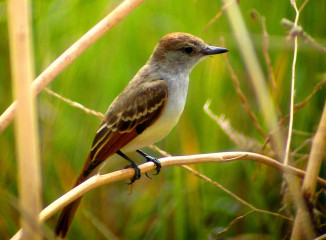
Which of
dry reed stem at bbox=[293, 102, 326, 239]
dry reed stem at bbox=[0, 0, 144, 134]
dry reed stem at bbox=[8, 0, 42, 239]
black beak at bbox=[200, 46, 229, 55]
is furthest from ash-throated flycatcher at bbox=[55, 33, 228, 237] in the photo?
dry reed stem at bbox=[8, 0, 42, 239]

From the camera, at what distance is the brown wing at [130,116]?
2.57 m

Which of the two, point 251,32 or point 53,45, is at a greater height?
point 53,45

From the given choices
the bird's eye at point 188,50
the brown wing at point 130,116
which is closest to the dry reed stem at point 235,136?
the brown wing at point 130,116

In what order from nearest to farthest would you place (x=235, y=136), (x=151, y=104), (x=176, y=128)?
(x=235, y=136)
(x=151, y=104)
(x=176, y=128)

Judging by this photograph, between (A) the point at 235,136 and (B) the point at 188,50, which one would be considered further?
(B) the point at 188,50

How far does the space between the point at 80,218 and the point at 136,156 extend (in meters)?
0.61

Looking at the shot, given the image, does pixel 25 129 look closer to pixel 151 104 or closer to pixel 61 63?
pixel 61 63

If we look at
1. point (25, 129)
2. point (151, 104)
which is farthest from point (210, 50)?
point (25, 129)

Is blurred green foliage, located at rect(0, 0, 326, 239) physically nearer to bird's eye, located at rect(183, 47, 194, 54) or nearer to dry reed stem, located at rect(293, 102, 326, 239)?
bird's eye, located at rect(183, 47, 194, 54)

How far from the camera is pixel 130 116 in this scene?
2633mm

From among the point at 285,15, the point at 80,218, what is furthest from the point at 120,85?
the point at 285,15

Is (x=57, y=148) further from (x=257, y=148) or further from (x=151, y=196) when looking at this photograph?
(x=257, y=148)

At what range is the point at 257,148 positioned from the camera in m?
2.68

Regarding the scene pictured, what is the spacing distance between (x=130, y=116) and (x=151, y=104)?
13 centimetres
